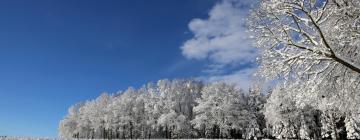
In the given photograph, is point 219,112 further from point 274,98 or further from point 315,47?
point 315,47

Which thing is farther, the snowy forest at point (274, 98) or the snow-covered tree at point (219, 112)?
the snow-covered tree at point (219, 112)

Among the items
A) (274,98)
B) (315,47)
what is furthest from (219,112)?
(315,47)

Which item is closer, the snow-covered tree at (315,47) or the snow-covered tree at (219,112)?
the snow-covered tree at (315,47)

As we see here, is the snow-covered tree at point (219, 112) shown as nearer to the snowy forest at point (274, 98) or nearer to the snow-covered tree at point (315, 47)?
the snowy forest at point (274, 98)

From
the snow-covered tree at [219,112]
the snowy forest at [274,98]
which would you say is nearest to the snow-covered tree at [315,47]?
the snowy forest at [274,98]

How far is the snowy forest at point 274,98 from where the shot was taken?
17344mm

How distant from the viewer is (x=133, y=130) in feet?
320

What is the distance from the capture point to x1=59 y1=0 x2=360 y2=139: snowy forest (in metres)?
17.3

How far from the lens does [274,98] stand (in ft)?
249

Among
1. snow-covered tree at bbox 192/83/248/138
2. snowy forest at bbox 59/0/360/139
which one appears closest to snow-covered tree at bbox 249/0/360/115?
snowy forest at bbox 59/0/360/139

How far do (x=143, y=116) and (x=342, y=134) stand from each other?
153ft

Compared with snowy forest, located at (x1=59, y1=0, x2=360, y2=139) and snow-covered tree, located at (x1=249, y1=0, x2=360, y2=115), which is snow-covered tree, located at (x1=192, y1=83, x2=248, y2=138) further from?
snow-covered tree, located at (x1=249, y1=0, x2=360, y2=115)

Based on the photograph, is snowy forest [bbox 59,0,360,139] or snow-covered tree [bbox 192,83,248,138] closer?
snowy forest [bbox 59,0,360,139]

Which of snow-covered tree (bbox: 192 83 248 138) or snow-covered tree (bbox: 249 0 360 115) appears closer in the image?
snow-covered tree (bbox: 249 0 360 115)
